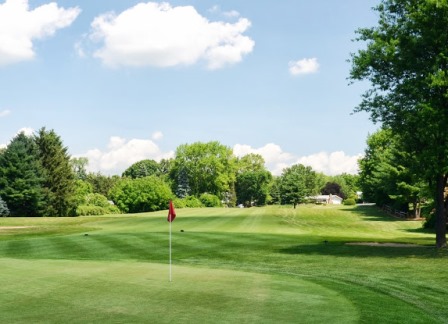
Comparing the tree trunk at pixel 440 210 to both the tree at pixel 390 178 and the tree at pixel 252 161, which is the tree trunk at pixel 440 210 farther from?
the tree at pixel 252 161

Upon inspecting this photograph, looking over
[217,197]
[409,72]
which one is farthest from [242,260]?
[217,197]

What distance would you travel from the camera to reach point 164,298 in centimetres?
1148

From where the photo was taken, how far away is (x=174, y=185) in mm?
150375

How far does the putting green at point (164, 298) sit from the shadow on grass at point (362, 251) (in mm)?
10725

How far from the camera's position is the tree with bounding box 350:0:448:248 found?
23.5m

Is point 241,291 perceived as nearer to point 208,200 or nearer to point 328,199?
point 208,200

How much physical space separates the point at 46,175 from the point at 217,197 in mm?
63827

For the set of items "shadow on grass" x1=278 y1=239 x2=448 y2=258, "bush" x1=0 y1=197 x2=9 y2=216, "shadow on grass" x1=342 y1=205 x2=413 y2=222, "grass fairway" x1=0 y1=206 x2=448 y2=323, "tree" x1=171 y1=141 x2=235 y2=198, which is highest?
"tree" x1=171 y1=141 x2=235 y2=198

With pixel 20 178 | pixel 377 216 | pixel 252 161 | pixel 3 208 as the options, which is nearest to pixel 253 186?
pixel 252 161

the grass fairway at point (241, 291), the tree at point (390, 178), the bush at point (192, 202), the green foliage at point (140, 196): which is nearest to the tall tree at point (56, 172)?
the green foliage at point (140, 196)

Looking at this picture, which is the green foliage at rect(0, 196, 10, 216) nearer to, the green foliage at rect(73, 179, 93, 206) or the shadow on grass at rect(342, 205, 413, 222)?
the green foliage at rect(73, 179, 93, 206)

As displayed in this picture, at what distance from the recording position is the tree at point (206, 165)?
141 m

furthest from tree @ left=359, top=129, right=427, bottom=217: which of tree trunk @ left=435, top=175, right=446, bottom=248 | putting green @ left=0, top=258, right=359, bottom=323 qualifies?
putting green @ left=0, top=258, right=359, bottom=323

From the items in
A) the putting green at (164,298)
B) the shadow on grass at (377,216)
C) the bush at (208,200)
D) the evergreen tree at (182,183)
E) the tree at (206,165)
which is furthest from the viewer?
the evergreen tree at (182,183)
